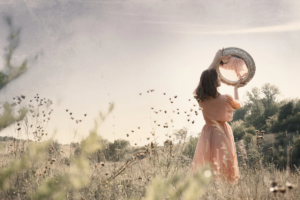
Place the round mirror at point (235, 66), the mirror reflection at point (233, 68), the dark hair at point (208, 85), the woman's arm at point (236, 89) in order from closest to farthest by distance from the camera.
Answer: the dark hair at point (208, 85), the woman's arm at point (236, 89), the round mirror at point (235, 66), the mirror reflection at point (233, 68)

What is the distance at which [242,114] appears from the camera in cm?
1516

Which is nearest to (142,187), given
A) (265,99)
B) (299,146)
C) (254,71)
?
(254,71)

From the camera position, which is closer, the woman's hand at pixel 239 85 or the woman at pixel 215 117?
the woman at pixel 215 117

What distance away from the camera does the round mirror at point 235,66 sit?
415cm

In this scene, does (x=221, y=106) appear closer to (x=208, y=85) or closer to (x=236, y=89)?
(x=208, y=85)

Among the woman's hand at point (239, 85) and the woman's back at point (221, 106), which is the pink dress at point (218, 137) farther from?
the woman's hand at point (239, 85)

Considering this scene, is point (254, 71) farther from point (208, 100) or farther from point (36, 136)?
point (36, 136)

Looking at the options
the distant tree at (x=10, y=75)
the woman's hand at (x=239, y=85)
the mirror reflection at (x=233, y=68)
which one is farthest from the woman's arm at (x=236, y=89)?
the distant tree at (x=10, y=75)

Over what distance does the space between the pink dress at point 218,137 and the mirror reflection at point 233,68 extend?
31.9 inches

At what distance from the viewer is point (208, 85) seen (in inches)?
143

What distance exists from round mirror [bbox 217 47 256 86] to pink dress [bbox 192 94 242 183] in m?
0.69

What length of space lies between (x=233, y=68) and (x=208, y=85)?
1.05 m

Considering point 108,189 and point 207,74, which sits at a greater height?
point 207,74

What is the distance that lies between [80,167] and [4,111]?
1.45m
